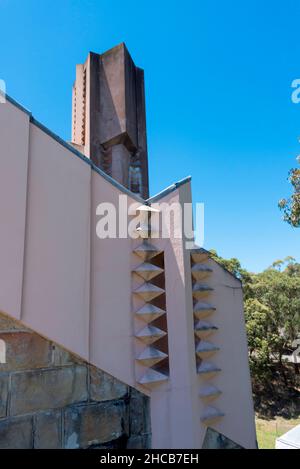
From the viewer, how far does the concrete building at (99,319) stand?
1.73 metres

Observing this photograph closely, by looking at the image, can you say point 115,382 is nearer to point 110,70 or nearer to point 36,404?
point 36,404

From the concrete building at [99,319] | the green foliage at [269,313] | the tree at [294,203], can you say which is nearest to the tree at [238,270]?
the green foliage at [269,313]

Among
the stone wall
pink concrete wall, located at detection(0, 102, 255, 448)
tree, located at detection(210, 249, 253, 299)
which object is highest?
tree, located at detection(210, 249, 253, 299)

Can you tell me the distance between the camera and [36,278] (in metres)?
1.81

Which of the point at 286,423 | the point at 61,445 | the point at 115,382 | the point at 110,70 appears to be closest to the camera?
the point at 61,445

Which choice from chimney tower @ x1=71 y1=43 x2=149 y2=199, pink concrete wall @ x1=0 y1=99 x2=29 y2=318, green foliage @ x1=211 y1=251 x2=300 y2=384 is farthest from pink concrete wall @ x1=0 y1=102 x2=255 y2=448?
green foliage @ x1=211 y1=251 x2=300 y2=384

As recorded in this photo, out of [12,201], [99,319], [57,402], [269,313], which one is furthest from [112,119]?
[269,313]

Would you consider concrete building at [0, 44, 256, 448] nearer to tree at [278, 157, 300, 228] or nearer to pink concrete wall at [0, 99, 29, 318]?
pink concrete wall at [0, 99, 29, 318]

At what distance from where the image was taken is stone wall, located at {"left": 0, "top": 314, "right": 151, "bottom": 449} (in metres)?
1.65

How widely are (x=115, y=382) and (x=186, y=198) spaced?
162cm

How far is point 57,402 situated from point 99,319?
21.6 inches

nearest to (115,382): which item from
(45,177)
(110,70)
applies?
(45,177)

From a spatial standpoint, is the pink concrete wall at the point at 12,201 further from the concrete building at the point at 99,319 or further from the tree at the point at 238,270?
the tree at the point at 238,270

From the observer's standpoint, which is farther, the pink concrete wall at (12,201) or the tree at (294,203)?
the tree at (294,203)
